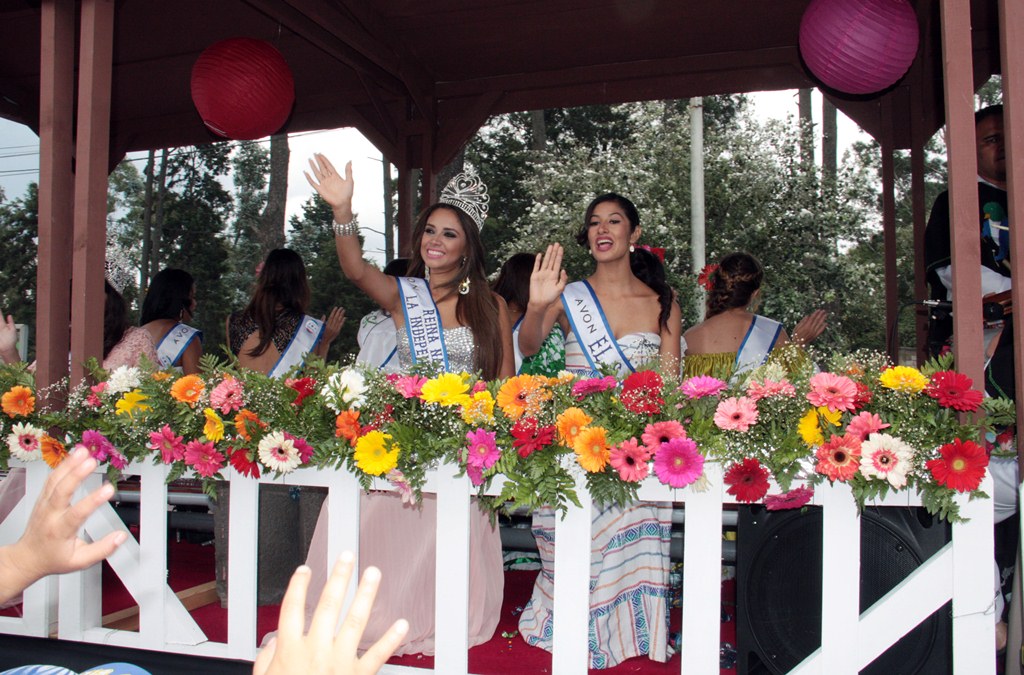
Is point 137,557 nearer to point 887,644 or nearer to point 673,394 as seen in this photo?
point 673,394

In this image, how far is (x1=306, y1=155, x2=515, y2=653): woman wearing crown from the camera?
8.34 feet

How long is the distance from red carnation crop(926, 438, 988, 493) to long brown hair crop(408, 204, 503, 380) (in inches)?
55.2

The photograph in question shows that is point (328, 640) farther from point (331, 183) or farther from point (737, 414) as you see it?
point (331, 183)

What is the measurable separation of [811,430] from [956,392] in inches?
12.9

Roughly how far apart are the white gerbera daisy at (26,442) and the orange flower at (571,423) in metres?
1.61

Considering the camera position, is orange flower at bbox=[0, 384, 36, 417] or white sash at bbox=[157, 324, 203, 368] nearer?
orange flower at bbox=[0, 384, 36, 417]

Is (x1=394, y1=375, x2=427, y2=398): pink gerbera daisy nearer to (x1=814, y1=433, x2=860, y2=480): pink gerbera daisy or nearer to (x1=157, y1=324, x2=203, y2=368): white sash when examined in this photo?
(x1=814, y1=433, x2=860, y2=480): pink gerbera daisy

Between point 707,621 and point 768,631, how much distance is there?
0.17 m

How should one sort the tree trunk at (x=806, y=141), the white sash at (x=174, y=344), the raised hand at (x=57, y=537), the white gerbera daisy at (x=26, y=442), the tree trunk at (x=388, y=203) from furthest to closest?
the tree trunk at (x=388, y=203)
the tree trunk at (x=806, y=141)
the white sash at (x=174, y=344)
the white gerbera daisy at (x=26, y=442)
the raised hand at (x=57, y=537)

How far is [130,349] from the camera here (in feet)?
10.6

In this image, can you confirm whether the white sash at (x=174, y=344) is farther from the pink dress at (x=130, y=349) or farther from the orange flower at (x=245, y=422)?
the orange flower at (x=245, y=422)

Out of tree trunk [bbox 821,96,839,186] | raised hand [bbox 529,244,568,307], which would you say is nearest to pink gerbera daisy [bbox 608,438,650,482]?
raised hand [bbox 529,244,568,307]

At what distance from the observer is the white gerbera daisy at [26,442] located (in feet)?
8.14

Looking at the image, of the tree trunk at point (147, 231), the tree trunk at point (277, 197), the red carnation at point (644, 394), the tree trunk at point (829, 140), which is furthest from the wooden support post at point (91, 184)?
the tree trunk at point (147, 231)
